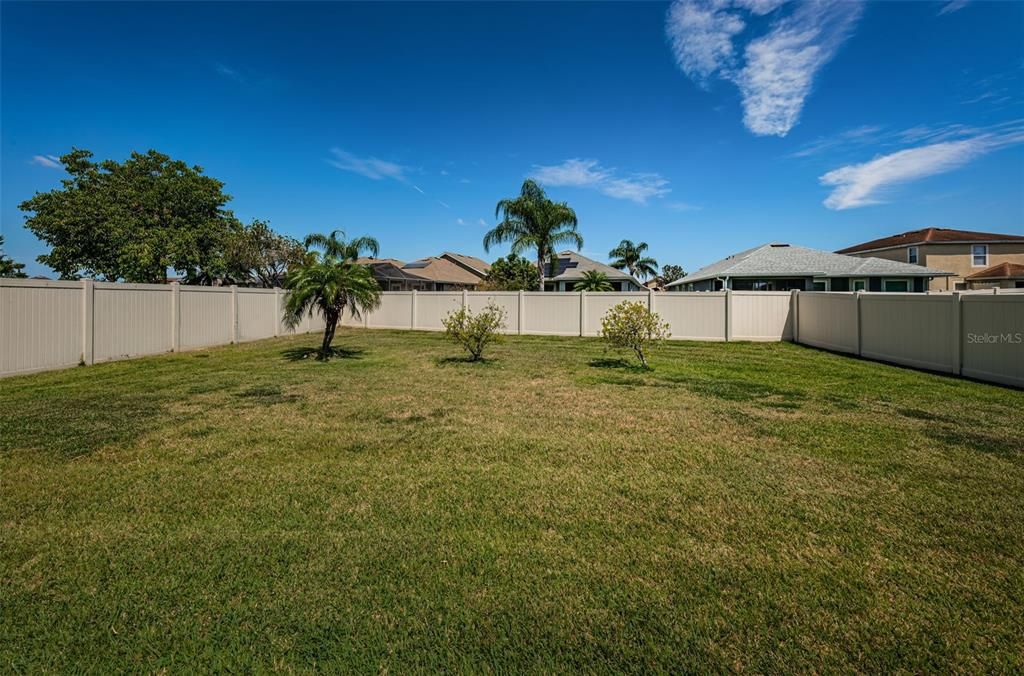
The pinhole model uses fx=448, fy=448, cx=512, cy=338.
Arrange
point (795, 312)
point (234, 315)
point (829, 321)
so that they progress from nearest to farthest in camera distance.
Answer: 1. point (829, 321)
2. point (234, 315)
3. point (795, 312)

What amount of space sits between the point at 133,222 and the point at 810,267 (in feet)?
116

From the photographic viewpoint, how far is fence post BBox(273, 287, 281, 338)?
53.5ft

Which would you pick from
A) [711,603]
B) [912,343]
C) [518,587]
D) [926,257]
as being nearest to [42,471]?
[518,587]

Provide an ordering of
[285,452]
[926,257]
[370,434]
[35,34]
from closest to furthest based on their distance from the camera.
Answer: [285,452]
[370,434]
[35,34]
[926,257]

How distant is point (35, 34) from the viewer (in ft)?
40.3

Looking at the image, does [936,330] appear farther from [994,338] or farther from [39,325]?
[39,325]

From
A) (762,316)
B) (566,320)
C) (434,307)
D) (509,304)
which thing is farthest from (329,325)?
(762,316)

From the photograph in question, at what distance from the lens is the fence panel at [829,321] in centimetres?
1118

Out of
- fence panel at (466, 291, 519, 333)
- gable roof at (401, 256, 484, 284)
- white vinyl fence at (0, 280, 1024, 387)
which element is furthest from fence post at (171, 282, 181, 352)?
gable roof at (401, 256, 484, 284)

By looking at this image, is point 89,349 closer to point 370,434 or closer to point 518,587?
point 370,434

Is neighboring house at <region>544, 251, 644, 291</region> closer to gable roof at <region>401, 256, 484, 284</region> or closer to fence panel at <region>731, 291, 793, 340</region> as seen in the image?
gable roof at <region>401, 256, 484, 284</region>

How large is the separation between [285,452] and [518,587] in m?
Answer: 3.01

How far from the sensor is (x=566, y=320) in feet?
54.6

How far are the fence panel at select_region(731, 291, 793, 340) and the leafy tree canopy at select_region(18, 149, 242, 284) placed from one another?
27.9 m
